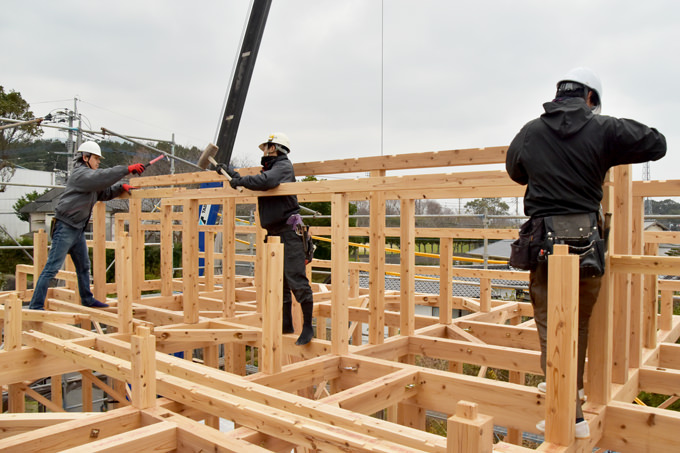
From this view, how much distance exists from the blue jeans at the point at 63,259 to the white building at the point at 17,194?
18.1 m

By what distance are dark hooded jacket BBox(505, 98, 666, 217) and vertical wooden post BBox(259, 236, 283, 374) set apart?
1.54m

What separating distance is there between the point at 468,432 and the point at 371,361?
2078 millimetres

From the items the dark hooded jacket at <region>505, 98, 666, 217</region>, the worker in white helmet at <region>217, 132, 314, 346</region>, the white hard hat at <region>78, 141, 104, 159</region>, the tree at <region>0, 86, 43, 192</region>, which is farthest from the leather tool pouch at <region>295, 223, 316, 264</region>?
the tree at <region>0, 86, 43, 192</region>

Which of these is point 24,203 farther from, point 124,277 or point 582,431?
point 582,431

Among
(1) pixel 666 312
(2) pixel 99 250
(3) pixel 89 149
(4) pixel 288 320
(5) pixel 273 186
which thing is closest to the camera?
(5) pixel 273 186

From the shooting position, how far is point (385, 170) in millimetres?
4379

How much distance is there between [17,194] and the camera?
936 inches

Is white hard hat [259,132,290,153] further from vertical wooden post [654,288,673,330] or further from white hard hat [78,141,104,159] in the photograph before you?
vertical wooden post [654,288,673,330]

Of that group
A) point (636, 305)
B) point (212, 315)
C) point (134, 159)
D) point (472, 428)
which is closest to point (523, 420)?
point (636, 305)

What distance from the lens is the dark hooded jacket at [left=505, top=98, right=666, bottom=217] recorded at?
7.66ft

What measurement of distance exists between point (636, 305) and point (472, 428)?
2.26m

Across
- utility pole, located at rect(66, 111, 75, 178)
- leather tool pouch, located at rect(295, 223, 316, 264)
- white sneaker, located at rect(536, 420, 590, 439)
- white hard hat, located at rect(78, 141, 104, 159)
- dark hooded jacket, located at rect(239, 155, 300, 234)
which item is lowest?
white sneaker, located at rect(536, 420, 590, 439)

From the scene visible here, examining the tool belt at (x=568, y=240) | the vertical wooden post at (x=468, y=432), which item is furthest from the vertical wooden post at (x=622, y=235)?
the vertical wooden post at (x=468, y=432)

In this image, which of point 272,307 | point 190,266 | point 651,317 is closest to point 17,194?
point 190,266
